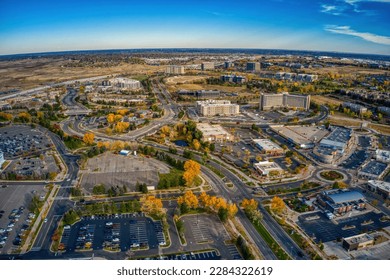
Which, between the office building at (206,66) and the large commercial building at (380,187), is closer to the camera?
the large commercial building at (380,187)

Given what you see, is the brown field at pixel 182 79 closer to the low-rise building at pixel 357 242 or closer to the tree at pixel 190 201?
the tree at pixel 190 201

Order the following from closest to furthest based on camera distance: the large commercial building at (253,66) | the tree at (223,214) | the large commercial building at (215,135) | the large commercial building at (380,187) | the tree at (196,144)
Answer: the tree at (223,214) < the large commercial building at (380,187) < the tree at (196,144) < the large commercial building at (215,135) < the large commercial building at (253,66)

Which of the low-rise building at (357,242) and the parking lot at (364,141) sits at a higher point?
the parking lot at (364,141)

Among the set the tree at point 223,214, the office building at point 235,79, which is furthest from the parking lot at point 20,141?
the office building at point 235,79

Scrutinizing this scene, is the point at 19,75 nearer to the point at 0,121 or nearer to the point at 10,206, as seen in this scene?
the point at 0,121

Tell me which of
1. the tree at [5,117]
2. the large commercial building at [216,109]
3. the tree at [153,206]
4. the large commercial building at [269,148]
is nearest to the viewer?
the tree at [153,206]

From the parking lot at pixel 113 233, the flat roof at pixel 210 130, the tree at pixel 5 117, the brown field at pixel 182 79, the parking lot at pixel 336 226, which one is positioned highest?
the brown field at pixel 182 79
